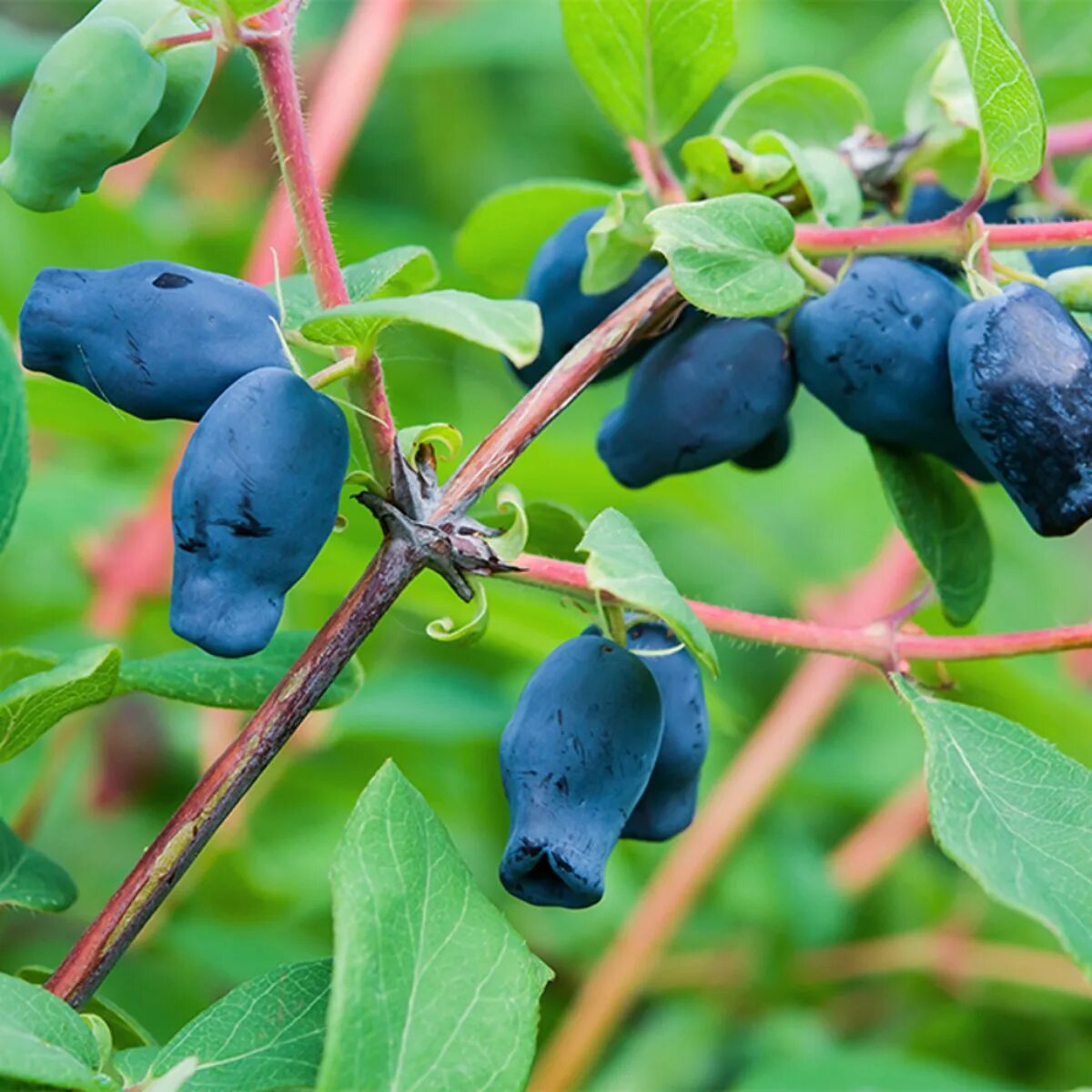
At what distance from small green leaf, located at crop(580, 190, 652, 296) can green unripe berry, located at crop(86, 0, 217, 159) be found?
18 centimetres

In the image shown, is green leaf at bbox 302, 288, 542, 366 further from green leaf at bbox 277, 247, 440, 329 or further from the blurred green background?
the blurred green background

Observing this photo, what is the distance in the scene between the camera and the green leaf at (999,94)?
0.57m

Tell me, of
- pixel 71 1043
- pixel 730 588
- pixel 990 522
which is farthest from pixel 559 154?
pixel 71 1043

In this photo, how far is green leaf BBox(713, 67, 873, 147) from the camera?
80 centimetres

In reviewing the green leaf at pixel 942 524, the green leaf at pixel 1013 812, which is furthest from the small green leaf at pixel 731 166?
the green leaf at pixel 1013 812

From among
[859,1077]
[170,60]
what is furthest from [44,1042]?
[859,1077]

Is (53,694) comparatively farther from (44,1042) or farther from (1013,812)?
(1013,812)

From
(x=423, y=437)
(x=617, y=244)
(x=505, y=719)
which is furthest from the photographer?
(x=505, y=719)

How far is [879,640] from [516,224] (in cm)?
33

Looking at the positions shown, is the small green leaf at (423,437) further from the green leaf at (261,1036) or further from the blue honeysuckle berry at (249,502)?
the green leaf at (261,1036)

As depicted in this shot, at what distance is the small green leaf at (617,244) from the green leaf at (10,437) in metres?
0.25

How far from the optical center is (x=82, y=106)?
52 centimetres

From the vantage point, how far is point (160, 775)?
4.69ft

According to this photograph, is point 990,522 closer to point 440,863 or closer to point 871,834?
point 871,834
